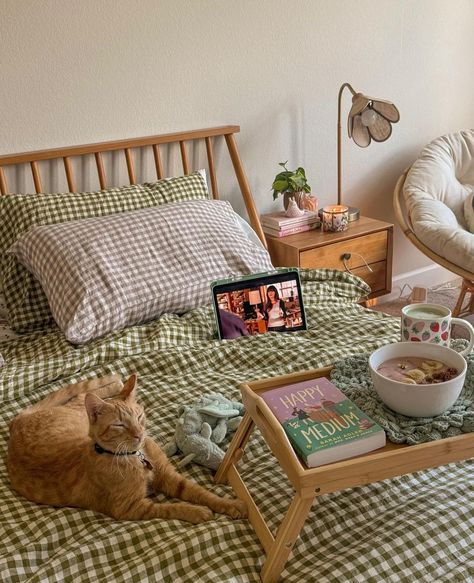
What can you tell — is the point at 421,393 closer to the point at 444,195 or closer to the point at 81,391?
the point at 81,391

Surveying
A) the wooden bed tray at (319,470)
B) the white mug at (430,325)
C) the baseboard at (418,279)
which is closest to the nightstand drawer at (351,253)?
the baseboard at (418,279)

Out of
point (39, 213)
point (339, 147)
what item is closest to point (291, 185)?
point (339, 147)

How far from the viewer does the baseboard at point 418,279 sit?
11.8 ft

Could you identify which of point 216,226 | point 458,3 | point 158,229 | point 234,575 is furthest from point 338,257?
point 234,575

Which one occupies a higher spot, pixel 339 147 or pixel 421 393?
pixel 339 147

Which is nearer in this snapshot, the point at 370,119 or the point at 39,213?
the point at 39,213

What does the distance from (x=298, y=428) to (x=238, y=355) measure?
0.70 metres

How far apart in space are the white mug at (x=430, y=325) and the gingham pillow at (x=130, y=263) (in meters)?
0.80

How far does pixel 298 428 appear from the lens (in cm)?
122

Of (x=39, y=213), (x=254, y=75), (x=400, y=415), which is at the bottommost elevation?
(x=400, y=415)

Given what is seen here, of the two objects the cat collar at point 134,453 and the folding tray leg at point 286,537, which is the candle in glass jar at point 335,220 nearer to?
the cat collar at point 134,453

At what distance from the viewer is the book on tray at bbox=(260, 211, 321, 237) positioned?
2.84 metres

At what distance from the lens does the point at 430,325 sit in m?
1.50

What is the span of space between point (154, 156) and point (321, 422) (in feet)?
5.45
